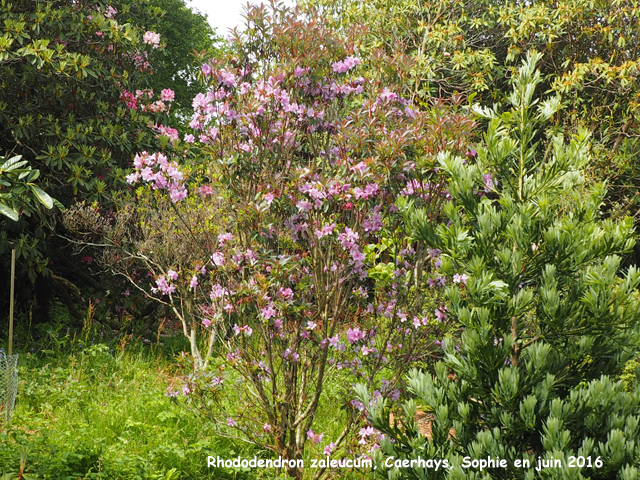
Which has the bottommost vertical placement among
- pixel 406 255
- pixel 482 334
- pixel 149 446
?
pixel 149 446

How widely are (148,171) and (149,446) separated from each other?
2.25 metres

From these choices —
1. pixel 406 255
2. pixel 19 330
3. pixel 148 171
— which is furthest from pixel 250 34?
pixel 19 330

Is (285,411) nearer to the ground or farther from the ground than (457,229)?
nearer to the ground

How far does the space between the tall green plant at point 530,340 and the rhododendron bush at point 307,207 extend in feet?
2.63

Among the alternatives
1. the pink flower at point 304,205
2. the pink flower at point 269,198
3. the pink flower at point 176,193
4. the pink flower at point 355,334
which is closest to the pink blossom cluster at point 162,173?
the pink flower at point 176,193

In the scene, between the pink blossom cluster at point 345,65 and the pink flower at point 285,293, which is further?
the pink blossom cluster at point 345,65

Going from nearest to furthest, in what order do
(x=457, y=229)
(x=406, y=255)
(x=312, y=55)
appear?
1. (x=457, y=229)
2. (x=312, y=55)
3. (x=406, y=255)

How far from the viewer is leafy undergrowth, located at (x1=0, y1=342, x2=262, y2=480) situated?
4.16m

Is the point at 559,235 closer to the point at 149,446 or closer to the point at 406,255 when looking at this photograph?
the point at 406,255

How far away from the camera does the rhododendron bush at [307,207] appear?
386cm

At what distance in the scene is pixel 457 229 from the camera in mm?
3000

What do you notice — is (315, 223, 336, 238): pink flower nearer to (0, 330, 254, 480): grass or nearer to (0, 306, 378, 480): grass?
(0, 306, 378, 480): grass

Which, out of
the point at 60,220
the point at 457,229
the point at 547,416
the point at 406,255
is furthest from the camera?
the point at 60,220

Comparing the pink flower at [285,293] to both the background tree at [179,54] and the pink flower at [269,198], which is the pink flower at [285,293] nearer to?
the pink flower at [269,198]
